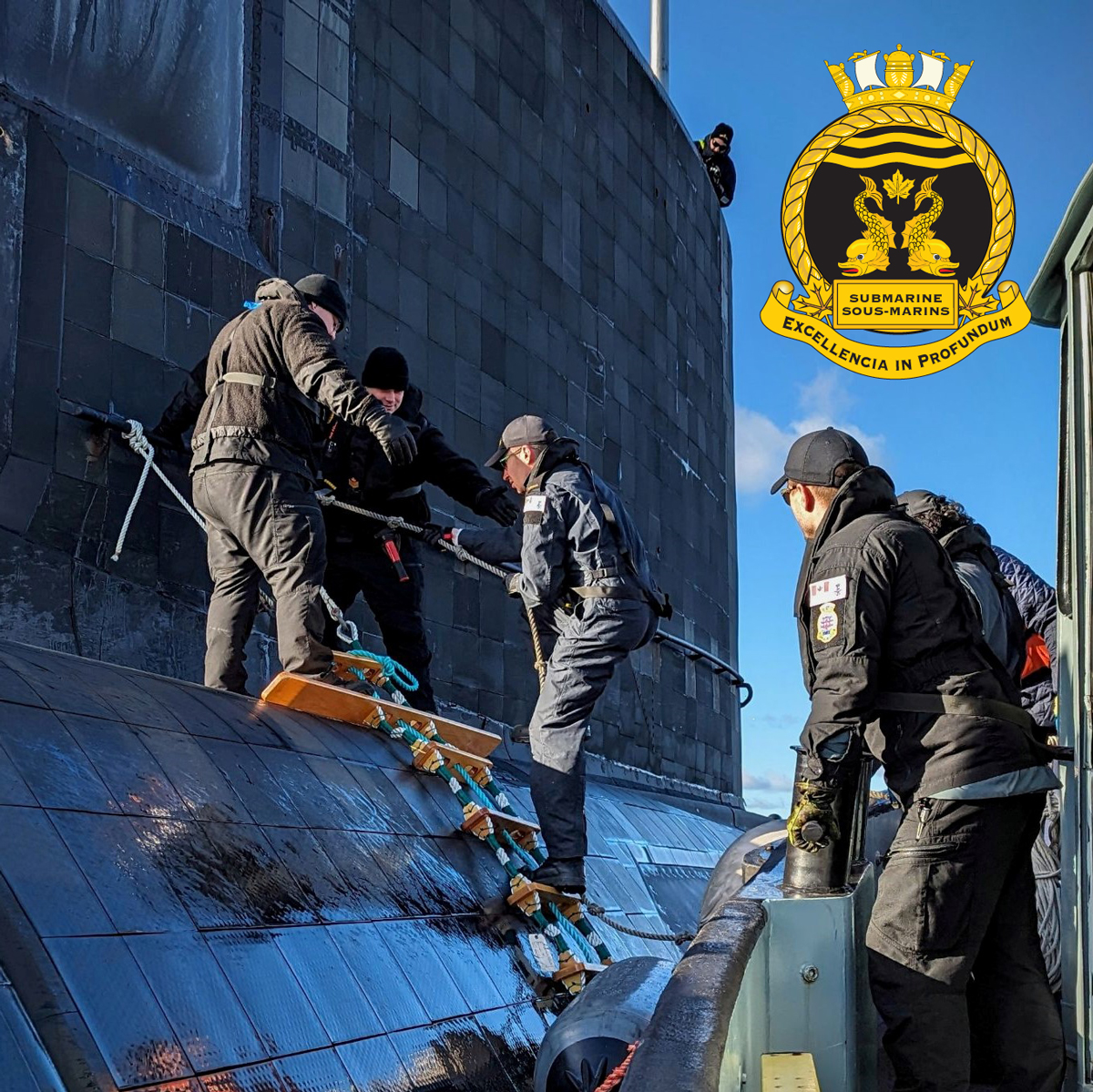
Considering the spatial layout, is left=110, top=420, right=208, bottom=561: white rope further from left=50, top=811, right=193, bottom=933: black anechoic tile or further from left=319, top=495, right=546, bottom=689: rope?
left=50, top=811, right=193, bottom=933: black anechoic tile

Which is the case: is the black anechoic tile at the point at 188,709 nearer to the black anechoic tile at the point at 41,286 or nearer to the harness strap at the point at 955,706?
the black anechoic tile at the point at 41,286

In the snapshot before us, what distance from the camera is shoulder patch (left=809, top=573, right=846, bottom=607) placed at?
152 inches

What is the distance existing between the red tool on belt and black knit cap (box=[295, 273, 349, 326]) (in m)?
1.33

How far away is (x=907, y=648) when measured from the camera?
390 centimetres

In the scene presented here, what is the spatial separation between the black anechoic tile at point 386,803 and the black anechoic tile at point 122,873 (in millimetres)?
1361

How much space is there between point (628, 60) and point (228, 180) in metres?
6.41

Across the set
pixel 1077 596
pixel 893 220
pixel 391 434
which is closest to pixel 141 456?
pixel 391 434

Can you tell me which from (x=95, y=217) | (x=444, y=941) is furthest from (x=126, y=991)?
(x=95, y=217)

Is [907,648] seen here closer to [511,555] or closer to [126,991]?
[126,991]

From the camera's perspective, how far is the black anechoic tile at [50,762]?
3.26 m

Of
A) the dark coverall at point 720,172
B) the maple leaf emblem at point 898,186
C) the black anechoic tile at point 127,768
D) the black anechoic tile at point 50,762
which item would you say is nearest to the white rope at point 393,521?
the black anechoic tile at point 127,768

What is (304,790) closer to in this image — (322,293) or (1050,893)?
(322,293)

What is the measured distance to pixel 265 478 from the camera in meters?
5.58

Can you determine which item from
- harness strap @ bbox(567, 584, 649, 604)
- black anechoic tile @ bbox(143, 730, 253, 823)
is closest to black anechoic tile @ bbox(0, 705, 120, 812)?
black anechoic tile @ bbox(143, 730, 253, 823)
